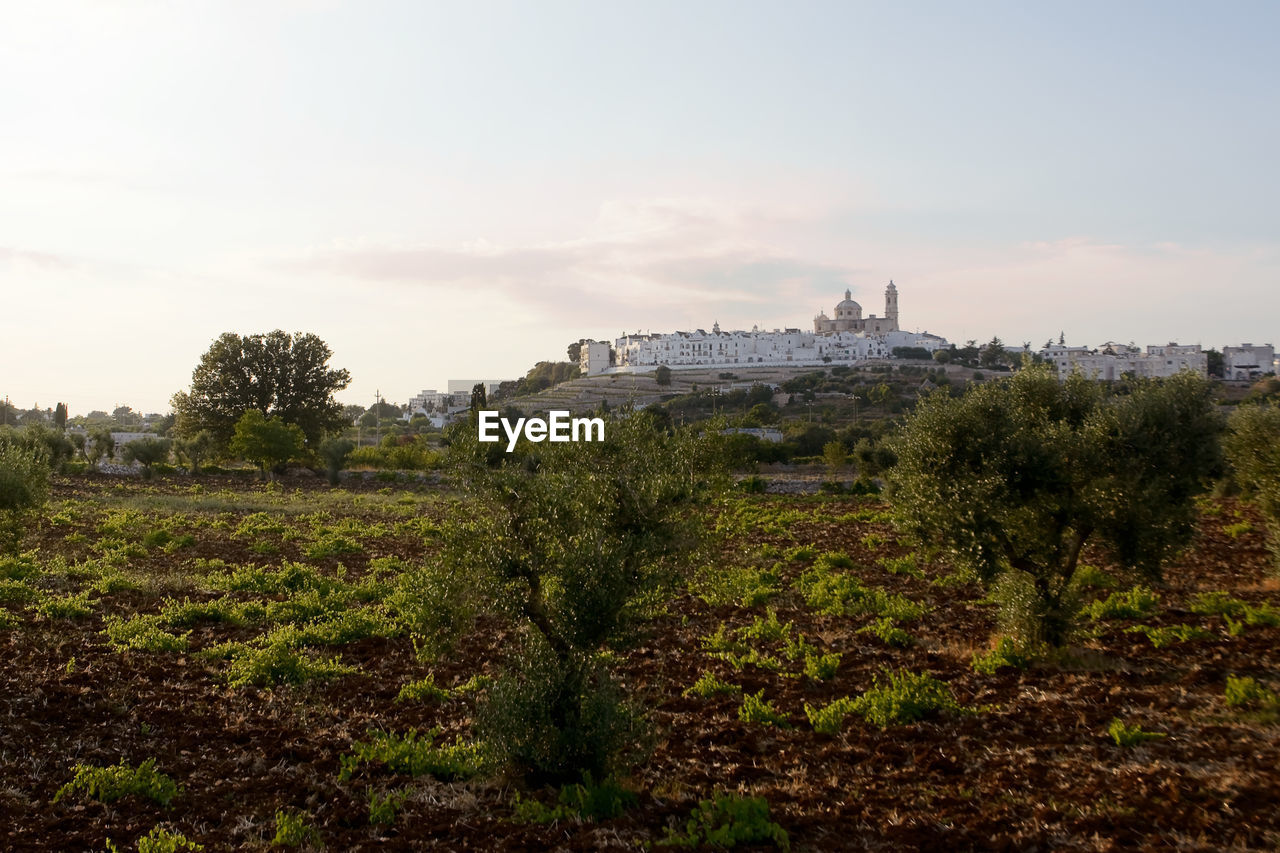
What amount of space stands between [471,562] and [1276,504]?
17655 millimetres

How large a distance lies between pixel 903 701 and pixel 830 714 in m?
1.18

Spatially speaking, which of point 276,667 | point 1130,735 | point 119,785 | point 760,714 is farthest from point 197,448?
point 1130,735

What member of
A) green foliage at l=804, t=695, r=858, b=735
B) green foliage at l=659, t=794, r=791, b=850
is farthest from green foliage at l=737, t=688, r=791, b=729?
green foliage at l=659, t=794, r=791, b=850

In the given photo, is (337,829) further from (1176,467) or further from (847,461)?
(847,461)

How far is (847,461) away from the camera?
2891 inches

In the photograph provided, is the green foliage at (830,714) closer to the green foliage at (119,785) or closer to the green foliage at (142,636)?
the green foliage at (119,785)

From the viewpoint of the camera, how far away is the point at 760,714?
42.8ft

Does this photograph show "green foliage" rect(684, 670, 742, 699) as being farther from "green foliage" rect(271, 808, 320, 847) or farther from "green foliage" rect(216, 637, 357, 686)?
"green foliage" rect(271, 808, 320, 847)

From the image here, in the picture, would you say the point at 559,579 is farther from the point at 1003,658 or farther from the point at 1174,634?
the point at 1174,634

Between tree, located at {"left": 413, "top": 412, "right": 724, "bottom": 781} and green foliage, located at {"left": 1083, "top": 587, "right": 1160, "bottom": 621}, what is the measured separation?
37.4 feet

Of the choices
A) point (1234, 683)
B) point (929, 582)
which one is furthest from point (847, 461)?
A: point (1234, 683)

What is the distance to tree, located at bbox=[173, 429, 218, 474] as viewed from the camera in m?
74.8

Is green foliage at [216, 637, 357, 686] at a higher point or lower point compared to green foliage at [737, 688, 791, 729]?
higher

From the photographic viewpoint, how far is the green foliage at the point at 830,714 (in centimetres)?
1250
